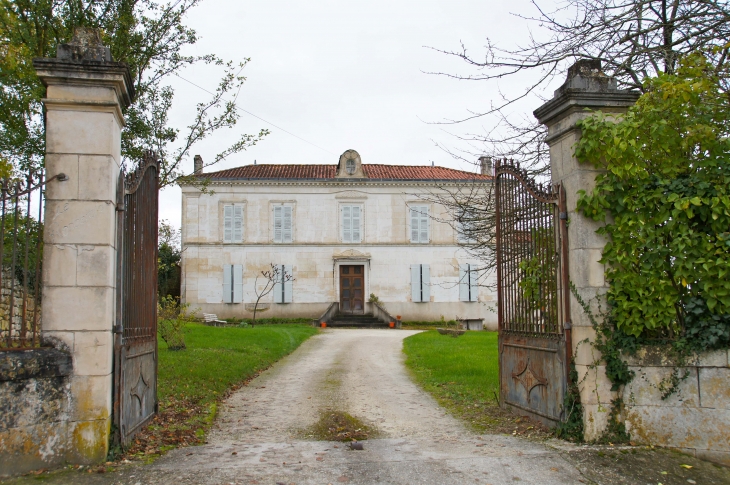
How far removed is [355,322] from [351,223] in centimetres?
500

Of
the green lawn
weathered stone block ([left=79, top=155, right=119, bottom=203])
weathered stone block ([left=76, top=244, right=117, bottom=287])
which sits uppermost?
weathered stone block ([left=79, top=155, right=119, bottom=203])

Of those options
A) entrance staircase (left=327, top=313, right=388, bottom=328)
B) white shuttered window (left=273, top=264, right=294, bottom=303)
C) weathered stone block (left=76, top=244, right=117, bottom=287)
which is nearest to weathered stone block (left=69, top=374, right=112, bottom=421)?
weathered stone block (left=76, top=244, right=117, bottom=287)

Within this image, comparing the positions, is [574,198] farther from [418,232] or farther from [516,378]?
[418,232]

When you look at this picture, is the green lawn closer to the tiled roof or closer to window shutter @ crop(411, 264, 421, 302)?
window shutter @ crop(411, 264, 421, 302)

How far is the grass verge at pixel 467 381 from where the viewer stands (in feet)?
21.5

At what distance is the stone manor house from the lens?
94.2 feet

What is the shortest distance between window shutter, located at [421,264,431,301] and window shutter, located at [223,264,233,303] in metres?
8.90

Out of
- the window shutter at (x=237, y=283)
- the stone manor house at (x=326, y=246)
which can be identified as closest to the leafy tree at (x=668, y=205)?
the stone manor house at (x=326, y=246)

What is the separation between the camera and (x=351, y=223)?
2955 cm

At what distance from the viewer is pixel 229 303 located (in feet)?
93.9

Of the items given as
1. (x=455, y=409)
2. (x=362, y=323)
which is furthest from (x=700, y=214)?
(x=362, y=323)

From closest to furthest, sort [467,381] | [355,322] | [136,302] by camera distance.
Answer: [136,302], [467,381], [355,322]

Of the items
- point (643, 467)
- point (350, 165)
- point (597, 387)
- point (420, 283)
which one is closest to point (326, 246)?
point (350, 165)

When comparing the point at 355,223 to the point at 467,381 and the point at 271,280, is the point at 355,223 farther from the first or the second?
the point at 467,381
